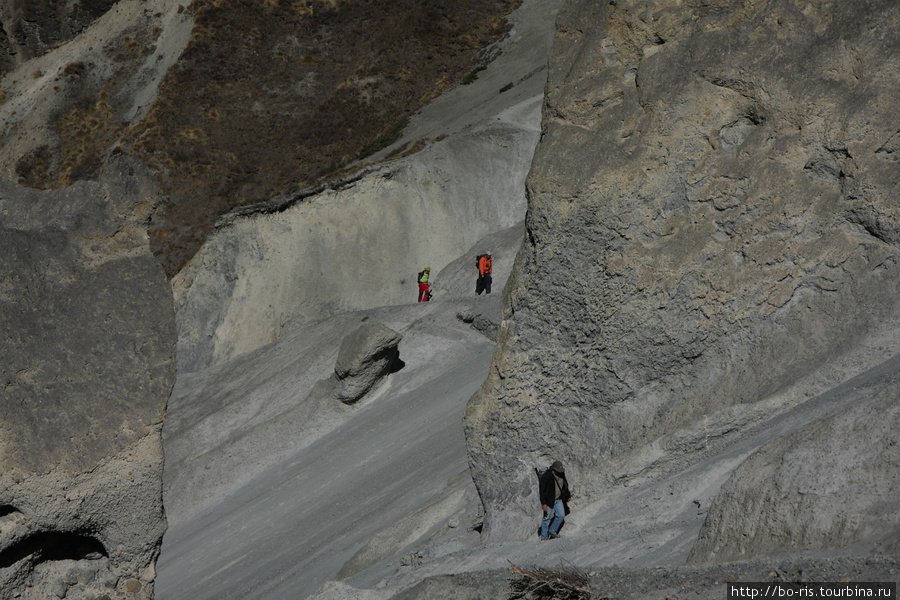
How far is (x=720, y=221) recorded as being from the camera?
791 cm

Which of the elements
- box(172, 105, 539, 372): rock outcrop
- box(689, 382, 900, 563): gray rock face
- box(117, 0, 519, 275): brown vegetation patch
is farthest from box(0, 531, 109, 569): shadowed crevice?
box(117, 0, 519, 275): brown vegetation patch

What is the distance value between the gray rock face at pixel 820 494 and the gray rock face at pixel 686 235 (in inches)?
70.7

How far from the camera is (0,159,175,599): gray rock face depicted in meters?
6.73

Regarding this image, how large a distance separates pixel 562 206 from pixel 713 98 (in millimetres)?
1735

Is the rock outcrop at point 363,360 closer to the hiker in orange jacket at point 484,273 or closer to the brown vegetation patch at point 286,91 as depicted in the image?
the hiker in orange jacket at point 484,273

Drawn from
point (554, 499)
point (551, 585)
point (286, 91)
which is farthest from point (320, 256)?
point (551, 585)

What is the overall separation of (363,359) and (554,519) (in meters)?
8.70

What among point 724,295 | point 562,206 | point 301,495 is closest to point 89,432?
point 562,206

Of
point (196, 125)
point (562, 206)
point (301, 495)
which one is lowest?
point (301, 495)

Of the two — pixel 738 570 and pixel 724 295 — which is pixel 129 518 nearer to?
pixel 738 570

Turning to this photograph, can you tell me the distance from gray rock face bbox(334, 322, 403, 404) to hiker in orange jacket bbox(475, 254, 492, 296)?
200 inches

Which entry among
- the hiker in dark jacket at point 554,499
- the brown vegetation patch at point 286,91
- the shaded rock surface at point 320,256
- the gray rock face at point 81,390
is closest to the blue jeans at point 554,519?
the hiker in dark jacket at point 554,499

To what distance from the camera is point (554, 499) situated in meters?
8.20

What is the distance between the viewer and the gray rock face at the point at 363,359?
16.3m
